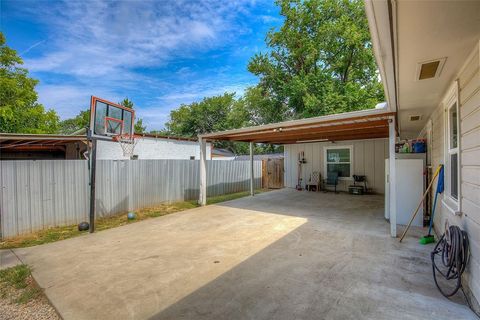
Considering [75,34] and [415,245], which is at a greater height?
[75,34]

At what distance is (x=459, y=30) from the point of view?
1.81m

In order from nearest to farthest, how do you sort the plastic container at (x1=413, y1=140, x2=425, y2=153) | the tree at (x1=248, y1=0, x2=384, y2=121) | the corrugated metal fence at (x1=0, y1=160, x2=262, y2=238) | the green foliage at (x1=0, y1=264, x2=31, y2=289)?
the green foliage at (x1=0, y1=264, x2=31, y2=289), the corrugated metal fence at (x1=0, y1=160, x2=262, y2=238), the plastic container at (x1=413, y1=140, x2=425, y2=153), the tree at (x1=248, y1=0, x2=384, y2=121)

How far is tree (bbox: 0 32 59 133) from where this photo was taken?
13.9 m

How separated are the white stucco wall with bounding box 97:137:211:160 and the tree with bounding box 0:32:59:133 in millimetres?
8149

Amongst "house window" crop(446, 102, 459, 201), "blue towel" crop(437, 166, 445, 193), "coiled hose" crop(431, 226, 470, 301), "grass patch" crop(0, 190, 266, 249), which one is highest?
"house window" crop(446, 102, 459, 201)

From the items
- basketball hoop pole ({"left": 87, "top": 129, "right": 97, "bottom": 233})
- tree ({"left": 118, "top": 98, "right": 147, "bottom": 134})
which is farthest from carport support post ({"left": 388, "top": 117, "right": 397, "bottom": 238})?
tree ({"left": 118, "top": 98, "right": 147, "bottom": 134})

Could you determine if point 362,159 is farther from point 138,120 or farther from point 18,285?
point 138,120

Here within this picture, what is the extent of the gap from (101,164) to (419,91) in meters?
6.53

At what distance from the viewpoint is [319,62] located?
48.1ft

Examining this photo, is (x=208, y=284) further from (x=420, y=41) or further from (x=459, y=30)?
(x=459, y=30)

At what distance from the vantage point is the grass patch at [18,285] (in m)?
2.52

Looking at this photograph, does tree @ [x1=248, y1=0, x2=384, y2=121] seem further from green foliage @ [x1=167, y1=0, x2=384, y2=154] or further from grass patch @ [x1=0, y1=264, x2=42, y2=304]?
grass patch @ [x1=0, y1=264, x2=42, y2=304]

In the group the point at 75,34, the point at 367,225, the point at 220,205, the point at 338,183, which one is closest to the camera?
the point at 367,225

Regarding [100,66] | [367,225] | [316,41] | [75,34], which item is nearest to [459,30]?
[367,225]
